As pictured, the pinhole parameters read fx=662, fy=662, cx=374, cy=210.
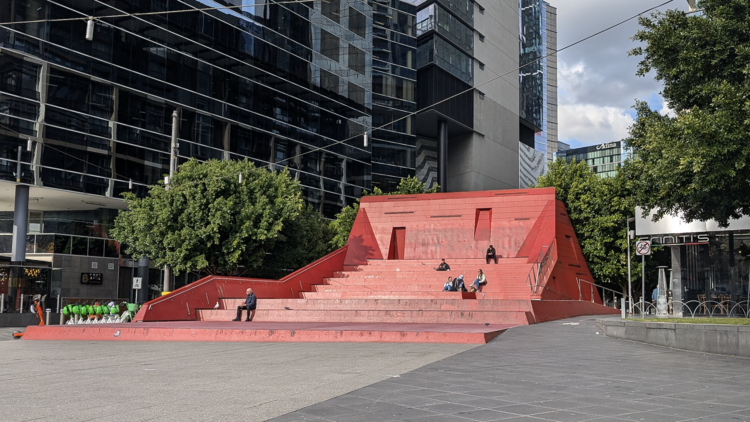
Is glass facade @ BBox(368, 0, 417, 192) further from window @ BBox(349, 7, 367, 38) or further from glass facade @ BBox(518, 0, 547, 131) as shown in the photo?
glass facade @ BBox(518, 0, 547, 131)

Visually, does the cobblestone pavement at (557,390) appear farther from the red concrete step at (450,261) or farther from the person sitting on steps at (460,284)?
the red concrete step at (450,261)

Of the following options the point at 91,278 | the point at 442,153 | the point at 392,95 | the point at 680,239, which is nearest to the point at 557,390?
the point at 680,239

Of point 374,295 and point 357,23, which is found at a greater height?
point 357,23

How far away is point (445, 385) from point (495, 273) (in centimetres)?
1909

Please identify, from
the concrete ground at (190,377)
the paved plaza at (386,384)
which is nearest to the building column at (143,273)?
the concrete ground at (190,377)

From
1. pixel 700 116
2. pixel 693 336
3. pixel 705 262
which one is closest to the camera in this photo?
pixel 693 336

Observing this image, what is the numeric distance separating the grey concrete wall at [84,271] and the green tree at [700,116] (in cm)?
2937

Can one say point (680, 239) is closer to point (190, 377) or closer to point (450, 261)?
point (450, 261)

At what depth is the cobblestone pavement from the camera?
20.4ft

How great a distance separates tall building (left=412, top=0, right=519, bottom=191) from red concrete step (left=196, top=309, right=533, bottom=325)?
41454 millimetres

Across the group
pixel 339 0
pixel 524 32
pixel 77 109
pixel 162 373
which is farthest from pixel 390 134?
pixel 524 32

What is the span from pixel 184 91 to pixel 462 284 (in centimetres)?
2358

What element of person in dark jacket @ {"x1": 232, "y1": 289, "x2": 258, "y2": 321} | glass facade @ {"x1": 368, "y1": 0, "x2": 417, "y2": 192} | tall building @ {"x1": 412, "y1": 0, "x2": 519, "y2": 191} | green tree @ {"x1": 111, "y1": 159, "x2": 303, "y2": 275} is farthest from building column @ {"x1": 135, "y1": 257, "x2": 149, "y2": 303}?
tall building @ {"x1": 412, "y1": 0, "x2": 519, "y2": 191}

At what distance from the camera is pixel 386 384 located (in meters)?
8.16
